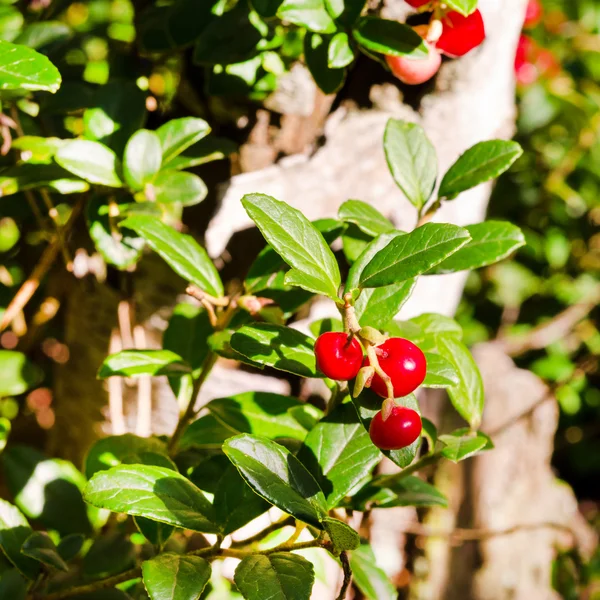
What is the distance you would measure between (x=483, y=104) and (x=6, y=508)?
3.24ft

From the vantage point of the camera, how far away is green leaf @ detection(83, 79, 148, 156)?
88 centimetres

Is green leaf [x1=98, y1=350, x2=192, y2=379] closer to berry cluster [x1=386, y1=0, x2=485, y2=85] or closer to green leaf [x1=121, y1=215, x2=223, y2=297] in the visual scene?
green leaf [x1=121, y1=215, x2=223, y2=297]

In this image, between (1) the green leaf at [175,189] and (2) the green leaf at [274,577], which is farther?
(1) the green leaf at [175,189]

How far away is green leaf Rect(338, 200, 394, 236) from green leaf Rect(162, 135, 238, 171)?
253 millimetres

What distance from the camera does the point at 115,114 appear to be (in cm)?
90

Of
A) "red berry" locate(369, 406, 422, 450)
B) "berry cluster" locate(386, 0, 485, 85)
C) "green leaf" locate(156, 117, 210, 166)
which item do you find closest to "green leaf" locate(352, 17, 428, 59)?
"berry cluster" locate(386, 0, 485, 85)

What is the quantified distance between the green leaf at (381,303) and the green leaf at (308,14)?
1.17 feet

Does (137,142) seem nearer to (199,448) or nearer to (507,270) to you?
(199,448)

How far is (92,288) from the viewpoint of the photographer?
4.16 ft

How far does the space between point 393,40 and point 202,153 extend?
33 centimetres

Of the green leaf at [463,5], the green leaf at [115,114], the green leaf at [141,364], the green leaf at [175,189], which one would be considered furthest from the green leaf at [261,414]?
the green leaf at [463,5]

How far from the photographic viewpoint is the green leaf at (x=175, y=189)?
0.86 metres

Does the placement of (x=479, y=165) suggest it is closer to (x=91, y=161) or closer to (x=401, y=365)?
(x=401, y=365)

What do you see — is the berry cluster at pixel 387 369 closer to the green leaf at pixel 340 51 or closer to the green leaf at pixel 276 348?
the green leaf at pixel 276 348
